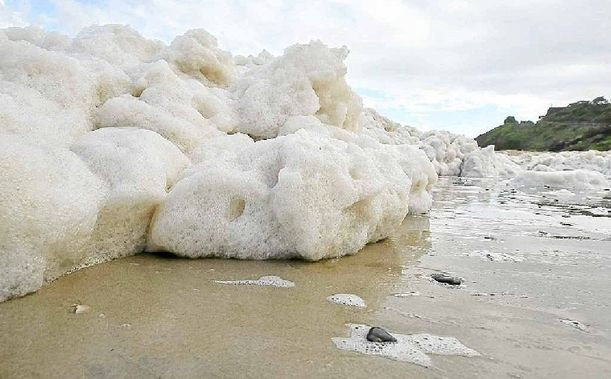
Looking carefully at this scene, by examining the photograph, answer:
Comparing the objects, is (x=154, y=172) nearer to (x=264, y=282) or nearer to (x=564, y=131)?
(x=264, y=282)

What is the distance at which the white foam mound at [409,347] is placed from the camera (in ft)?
6.18

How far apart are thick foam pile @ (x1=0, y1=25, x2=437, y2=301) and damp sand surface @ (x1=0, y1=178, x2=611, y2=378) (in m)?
0.17

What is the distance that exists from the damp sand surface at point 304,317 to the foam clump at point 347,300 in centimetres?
4

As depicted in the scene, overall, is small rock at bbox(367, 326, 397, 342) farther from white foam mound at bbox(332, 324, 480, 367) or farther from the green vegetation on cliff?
the green vegetation on cliff

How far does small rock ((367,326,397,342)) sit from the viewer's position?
78.7 inches

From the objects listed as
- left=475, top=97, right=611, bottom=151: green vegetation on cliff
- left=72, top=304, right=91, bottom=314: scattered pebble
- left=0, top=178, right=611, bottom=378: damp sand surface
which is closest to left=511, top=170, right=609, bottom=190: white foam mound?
left=0, top=178, right=611, bottom=378: damp sand surface

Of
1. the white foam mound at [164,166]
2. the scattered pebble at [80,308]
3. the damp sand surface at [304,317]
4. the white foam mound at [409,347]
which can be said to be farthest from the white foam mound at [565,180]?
the scattered pebble at [80,308]

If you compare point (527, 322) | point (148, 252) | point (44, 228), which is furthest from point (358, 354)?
point (148, 252)

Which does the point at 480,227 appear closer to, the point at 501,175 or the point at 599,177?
the point at 599,177

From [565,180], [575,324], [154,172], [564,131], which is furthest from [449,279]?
[564,131]

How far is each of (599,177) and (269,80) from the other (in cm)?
1308

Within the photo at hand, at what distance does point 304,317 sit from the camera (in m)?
2.26

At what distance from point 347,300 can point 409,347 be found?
63cm

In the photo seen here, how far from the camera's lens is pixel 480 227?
538 centimetres
